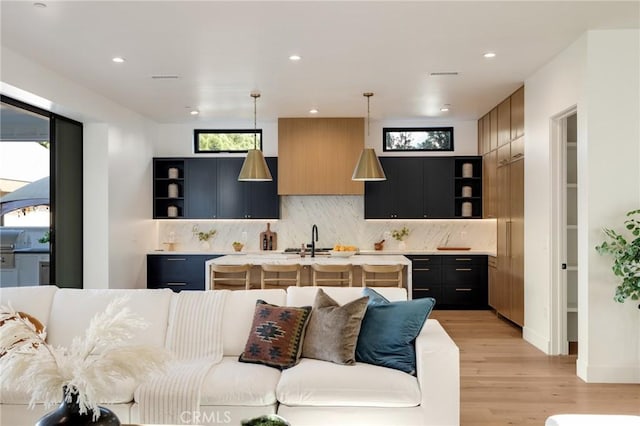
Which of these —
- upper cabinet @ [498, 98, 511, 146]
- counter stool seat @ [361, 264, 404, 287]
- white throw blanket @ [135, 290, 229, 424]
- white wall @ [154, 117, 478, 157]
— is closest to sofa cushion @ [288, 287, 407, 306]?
white throw blanket @ [135, 290, 229, 424]

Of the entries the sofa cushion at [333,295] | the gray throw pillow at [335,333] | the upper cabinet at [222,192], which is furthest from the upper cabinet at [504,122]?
the gray throw pillow at [335,333]

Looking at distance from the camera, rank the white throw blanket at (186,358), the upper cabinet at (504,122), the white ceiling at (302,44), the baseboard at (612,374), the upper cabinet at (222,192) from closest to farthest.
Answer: the white throw blanket at (186,358) < the white ceiling at (302,44) < the baseboard at (612,374) < the upper cabinet at (504,122) < the upper cabinet at (222,192)

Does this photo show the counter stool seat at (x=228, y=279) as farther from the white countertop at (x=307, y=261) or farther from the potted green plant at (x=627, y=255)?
the potted green plant at (x=627, y=255)

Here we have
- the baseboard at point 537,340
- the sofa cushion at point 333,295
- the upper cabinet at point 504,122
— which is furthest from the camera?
the upper cabinet at point 504,122

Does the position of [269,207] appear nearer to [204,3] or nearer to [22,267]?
[22,267]

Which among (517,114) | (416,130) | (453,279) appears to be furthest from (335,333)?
(416,130)

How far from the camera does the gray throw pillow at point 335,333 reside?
3.26 metres

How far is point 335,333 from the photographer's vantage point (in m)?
3.29

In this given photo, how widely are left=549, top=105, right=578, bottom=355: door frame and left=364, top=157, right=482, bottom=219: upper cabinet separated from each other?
308 centimetres

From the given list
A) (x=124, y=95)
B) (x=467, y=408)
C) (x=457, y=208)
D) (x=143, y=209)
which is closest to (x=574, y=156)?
(x=457, y=208)

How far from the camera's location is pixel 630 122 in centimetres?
445

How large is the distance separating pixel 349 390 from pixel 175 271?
5984 mm

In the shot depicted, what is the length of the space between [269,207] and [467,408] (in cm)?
536

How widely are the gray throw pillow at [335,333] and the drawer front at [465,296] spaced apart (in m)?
5.00
